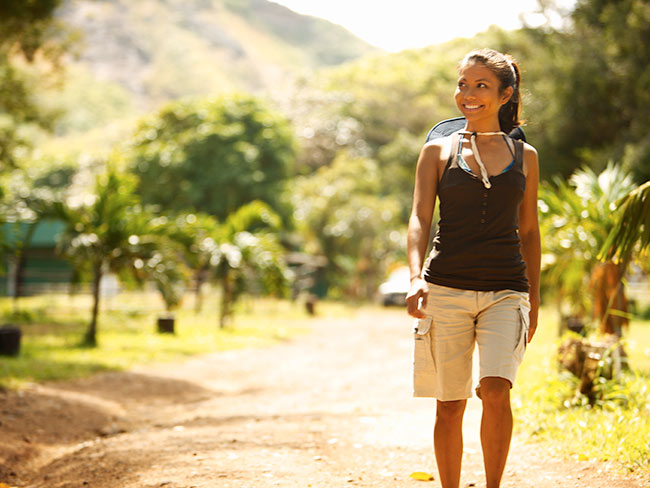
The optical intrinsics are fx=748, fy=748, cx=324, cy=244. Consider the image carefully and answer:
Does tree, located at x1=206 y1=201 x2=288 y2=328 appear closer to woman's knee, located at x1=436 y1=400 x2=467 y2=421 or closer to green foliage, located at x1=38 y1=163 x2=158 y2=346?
green foliage, located at x1=38 y1=163 x2=158 y2=346

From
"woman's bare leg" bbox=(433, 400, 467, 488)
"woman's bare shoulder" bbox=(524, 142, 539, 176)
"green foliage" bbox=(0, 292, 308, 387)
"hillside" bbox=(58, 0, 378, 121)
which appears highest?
"hillside" bbox=(58, 0, 378, 121)

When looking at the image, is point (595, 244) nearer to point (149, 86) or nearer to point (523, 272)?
point (523, 272)

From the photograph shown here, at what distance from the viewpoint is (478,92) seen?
3182 mm

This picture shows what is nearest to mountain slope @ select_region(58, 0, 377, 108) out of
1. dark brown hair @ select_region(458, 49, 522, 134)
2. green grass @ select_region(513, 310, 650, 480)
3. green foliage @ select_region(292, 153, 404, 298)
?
green foliage @ select_region(292, 153, 404, 298)

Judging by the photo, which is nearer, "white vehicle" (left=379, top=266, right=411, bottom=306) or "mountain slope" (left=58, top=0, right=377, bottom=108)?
"white vehicle" (left=379, top=266, right=411, bottom=306)

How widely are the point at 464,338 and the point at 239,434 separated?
2.72m

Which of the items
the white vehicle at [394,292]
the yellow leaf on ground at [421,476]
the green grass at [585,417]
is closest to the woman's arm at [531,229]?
the yellow leaf on ground at [421,476]

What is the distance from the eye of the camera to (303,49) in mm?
161250

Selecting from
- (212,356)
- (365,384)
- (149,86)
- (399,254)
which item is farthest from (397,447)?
(149,86)

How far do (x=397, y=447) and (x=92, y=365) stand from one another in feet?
19.1

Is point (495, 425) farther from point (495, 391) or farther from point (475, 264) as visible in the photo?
point (475, 264)

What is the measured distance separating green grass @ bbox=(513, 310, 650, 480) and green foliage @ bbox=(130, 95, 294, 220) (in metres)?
26.3

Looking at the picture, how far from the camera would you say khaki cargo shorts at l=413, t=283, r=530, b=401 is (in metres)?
3.05

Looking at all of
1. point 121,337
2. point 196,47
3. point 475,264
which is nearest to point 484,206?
point 475,264
